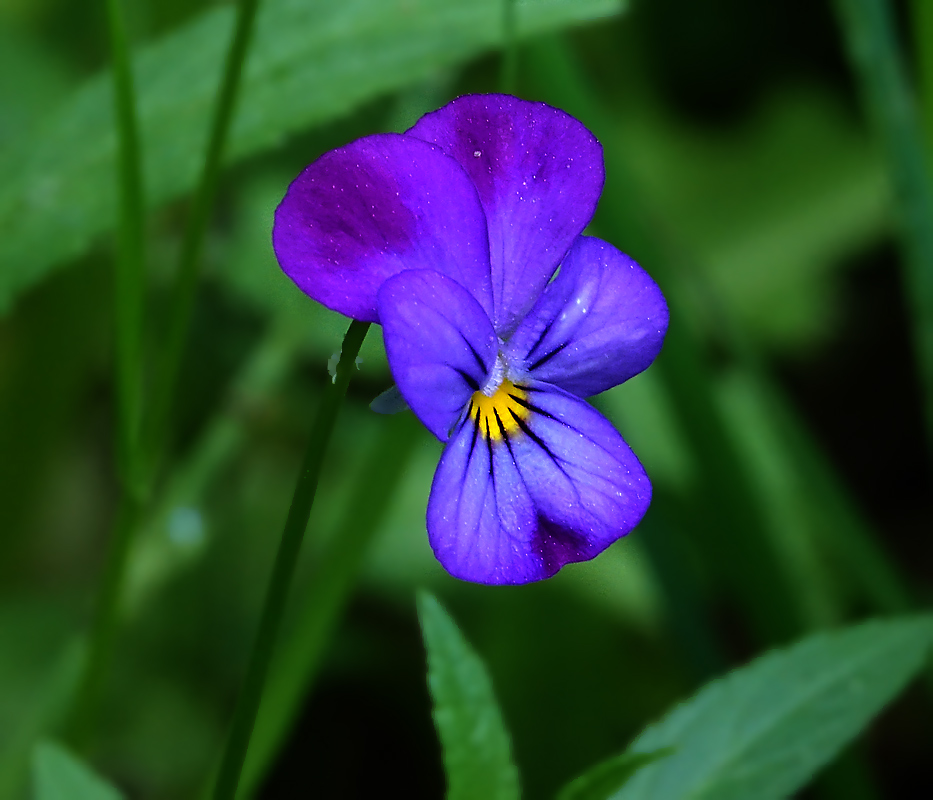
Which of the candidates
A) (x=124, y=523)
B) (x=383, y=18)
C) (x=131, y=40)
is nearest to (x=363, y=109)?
(x=131, y=40)

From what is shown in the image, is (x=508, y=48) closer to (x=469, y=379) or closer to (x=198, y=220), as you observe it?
(x=198, y=220)

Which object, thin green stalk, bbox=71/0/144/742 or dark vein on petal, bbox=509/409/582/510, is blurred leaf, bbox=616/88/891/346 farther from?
dark vein on petal, bbox=509/409/582/510

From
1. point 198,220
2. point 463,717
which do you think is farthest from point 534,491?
point 198,220

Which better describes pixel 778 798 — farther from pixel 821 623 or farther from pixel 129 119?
pixel 821 623

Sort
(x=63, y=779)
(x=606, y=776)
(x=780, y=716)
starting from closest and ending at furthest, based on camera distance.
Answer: (x=606, y=776), (x=63, y=779), (x=780, y=716)

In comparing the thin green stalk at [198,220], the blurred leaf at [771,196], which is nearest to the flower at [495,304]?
the thin green stalk at [198,220]
